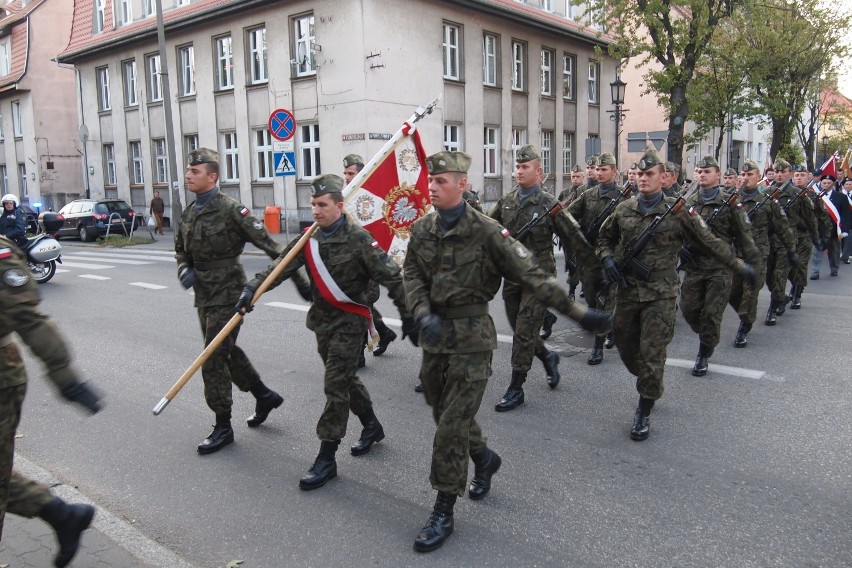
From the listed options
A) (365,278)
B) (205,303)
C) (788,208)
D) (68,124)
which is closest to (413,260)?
(365,278)

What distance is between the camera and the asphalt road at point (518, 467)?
350 cm

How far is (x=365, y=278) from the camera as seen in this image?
14.2 ft

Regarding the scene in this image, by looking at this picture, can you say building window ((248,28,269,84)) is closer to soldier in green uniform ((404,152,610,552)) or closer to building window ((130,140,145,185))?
building window ((130,140,145,185))

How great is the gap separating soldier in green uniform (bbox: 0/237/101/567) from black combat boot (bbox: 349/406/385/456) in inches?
79.7

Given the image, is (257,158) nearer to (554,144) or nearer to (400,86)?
(400,86)

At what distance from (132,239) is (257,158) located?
16.1 ft

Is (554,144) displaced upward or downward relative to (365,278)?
upward

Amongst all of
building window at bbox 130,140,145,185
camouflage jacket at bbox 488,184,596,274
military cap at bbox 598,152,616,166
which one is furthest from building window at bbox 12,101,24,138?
camouflage jacket at bbox 488,184,596,274

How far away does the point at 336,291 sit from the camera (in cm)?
420

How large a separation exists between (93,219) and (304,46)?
929 centimetres

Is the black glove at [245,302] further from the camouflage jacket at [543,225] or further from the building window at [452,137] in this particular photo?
the building window at [452,137]

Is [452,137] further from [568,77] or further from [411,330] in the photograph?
[411,330]

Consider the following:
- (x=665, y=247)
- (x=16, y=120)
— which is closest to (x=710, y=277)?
(x=665, y=247)

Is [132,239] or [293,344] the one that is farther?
[132,239]
